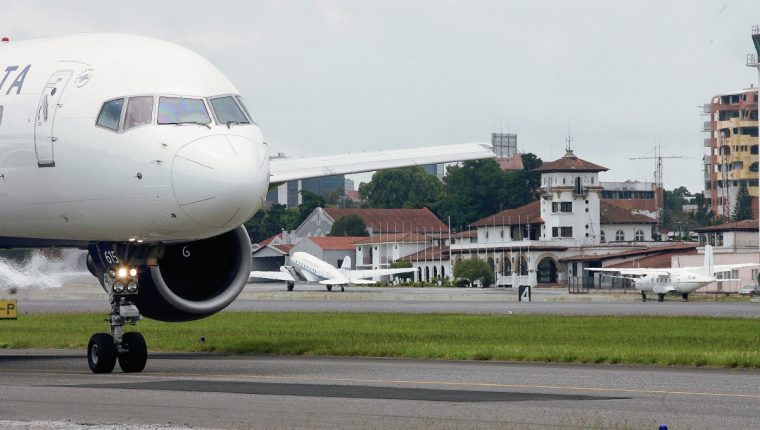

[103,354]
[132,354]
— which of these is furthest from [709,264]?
[103,354]

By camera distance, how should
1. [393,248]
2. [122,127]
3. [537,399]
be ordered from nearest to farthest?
[537,399] → [122,127] → [393,248]

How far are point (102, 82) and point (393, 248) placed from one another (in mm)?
169002

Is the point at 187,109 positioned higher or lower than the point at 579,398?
higher

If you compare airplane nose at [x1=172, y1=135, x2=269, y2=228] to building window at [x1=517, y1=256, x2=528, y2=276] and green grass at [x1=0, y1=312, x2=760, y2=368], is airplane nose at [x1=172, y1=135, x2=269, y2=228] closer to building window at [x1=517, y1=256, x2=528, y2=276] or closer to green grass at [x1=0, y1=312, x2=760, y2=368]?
green grass at [x1=0, y1=312, x2=760, y2=368]

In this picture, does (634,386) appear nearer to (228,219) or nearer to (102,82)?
(228,219)

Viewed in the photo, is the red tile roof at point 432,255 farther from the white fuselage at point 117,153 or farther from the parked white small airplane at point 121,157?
the white fuselage at point 117,153

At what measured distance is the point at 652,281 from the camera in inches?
4252

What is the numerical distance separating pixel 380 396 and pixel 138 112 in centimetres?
730

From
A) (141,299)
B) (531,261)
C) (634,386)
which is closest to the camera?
(634,386)

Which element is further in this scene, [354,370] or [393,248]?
[393,248]

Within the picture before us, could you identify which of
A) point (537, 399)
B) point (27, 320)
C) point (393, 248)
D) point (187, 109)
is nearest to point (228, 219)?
point (187, 109)

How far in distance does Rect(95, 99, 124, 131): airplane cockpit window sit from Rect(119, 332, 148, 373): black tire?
14.0 feet

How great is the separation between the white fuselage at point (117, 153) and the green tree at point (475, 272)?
432 feet

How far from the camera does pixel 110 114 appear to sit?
26.0m
